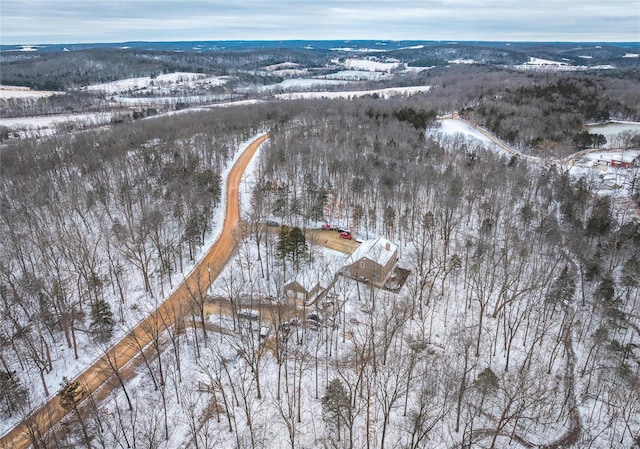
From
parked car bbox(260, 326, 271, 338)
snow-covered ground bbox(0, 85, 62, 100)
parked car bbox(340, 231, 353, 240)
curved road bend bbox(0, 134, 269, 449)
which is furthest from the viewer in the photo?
snow-covered ground bbox(0, 85, 62, 100)

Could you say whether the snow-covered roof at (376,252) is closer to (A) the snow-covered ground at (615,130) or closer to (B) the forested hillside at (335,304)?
(B) the forested hillside at (335,304)

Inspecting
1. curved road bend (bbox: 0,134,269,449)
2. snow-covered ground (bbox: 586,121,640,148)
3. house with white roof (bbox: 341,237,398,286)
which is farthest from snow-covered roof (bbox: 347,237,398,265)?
snow-covered ground (bbox: 586,121,640,148)

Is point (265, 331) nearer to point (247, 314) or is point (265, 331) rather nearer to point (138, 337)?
point (247, 314)

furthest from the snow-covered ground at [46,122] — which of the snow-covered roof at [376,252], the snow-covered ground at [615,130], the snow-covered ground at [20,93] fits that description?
the snow-covered ground at [615,130]

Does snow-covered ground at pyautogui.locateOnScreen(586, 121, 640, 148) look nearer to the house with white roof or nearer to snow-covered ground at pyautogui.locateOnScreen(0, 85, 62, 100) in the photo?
the house with white roof

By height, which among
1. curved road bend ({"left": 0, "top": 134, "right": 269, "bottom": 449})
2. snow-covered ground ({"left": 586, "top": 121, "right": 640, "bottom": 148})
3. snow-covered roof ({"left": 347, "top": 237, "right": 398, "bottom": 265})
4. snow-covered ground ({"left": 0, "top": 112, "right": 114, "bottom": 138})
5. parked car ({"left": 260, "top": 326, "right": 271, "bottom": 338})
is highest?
snow-covered ground ({"left": 0, "top": 112, "right": 114, "bottom": 138})
